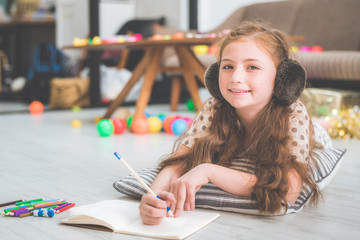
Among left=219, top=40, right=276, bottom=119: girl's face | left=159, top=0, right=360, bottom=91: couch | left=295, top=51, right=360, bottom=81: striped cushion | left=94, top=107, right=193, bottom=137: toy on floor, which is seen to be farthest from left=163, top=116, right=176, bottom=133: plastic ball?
left=219, top=40, right=276, bottom=119: girl's face

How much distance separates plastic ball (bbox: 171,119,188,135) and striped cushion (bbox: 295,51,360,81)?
868 millimetres

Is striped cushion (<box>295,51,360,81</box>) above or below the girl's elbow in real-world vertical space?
above

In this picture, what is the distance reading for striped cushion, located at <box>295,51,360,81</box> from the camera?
2.86m

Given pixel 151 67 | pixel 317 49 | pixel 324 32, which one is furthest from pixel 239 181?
pixel 324 32

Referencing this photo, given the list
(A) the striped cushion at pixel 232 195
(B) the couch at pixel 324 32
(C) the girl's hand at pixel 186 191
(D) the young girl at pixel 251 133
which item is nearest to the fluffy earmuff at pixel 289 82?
(D) the young girl at pixel 251 133

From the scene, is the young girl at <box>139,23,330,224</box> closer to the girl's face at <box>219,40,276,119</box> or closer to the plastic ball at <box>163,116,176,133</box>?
the girl's face at <box>219,40,276,119</box>

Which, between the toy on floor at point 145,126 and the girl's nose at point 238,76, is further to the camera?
the toy on floor at point 145,126

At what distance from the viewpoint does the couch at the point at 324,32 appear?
2971 mm

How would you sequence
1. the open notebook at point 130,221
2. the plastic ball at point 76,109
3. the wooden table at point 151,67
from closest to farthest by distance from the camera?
1. the open notebook at point 130,221
2. the wooden table at point 151,67
3. the plastic ball at point 76,109

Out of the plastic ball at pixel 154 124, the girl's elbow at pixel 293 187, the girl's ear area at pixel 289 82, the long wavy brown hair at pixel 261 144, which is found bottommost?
the plastic ball at pixel 154 124

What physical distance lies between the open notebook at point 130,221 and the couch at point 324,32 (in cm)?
216

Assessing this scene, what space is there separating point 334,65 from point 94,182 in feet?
6.73

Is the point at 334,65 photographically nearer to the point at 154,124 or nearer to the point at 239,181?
the point at 154,124

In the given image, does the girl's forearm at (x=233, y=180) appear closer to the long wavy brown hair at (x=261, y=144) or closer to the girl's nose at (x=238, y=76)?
the long wavy brown hair at (x=261, y=144)
